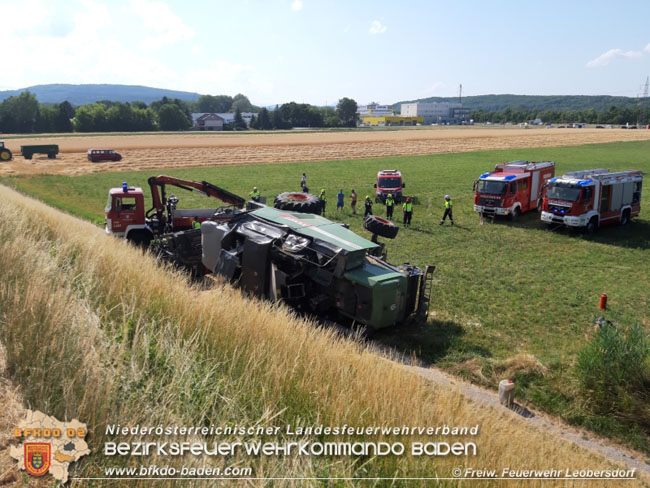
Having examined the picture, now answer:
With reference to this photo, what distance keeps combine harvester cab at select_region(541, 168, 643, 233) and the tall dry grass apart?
19.4 meters

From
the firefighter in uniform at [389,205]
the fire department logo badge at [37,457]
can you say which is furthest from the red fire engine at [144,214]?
the fire department logo badge at [37,457]

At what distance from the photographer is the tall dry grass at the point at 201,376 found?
3652 millimetres

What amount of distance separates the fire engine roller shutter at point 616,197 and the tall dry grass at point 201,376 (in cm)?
2177

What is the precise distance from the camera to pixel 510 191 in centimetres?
2505

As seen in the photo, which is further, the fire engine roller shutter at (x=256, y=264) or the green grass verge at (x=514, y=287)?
the fire engine roller shutter at (x=256, y=264)

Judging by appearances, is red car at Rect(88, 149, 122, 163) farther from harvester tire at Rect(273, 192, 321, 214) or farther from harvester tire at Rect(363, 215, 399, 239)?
harvester tire at Rect(363, 215, 399, 239)

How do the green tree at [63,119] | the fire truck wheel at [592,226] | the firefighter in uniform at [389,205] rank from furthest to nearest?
the green tree at [63,119]
the firefighter in uniform at [389,205]
the fire truck wheel at [592,226]

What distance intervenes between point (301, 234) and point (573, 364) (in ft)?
21.6

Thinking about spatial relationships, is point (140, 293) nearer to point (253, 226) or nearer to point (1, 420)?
point (1, 420)

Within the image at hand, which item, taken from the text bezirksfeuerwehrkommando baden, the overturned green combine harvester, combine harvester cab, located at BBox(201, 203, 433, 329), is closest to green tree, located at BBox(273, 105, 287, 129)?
the overturned green combine harvester

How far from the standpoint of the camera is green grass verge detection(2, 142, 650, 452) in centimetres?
970

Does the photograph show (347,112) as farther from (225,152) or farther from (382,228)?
(382,228)

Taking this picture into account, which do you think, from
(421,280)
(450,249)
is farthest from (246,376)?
(450,249)

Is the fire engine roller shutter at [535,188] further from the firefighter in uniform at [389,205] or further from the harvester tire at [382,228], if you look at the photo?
the harvester tire at [382,228]
